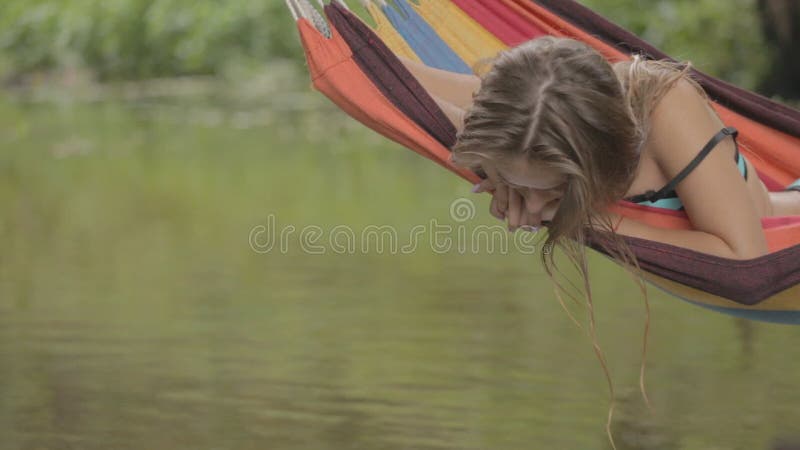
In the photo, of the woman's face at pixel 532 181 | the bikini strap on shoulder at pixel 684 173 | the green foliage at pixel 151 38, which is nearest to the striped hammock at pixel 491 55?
the bikini strap on shoulder at pixel 684 173

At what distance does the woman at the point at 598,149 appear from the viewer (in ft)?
6.22

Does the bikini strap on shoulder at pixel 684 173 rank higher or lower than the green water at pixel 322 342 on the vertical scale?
higher

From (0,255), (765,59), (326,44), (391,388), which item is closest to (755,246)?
(326,44)

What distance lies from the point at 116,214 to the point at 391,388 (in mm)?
2790

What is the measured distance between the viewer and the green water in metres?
2.83

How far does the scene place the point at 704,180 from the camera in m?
1.96

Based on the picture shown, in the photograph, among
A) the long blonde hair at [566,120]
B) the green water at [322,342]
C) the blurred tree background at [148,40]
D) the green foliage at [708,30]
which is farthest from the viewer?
the blurred tree background at [148,40]

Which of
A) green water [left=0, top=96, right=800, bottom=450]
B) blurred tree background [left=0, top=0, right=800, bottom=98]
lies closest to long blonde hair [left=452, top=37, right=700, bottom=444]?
green water [left=0, top=96, right=800, bottom=450]

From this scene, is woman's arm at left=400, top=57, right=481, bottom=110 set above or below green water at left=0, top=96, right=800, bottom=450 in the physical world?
above

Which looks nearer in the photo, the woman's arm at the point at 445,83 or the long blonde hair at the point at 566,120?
the long blonde hair at the point at 566,120

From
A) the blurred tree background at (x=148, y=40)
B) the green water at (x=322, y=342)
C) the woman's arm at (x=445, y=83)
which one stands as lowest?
the green water at (x=322, y=342)

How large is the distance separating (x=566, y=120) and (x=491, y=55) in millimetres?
680

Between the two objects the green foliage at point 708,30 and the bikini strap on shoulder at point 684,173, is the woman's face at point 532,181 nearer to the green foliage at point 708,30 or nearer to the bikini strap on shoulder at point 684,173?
the bikini strap on shoulder at point 684,173

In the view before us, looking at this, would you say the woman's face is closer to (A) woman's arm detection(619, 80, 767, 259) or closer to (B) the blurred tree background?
(A) woman's arm detection(619, 80, 767, 259)
